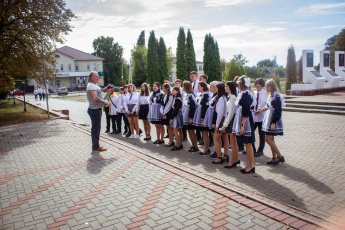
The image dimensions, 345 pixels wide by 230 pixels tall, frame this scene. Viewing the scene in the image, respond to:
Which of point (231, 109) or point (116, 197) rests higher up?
point (231, 109)

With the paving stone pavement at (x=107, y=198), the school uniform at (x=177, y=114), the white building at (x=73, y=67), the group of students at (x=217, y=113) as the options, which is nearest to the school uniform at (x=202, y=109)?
the group of students at (x=217, y=113)

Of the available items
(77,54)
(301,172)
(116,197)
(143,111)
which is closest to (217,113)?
(301,172)

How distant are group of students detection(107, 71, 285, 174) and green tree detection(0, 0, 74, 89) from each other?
997 cm

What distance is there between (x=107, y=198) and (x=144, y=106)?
225 inches

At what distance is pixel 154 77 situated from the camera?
52.3 m

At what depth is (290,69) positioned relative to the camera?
30547mm

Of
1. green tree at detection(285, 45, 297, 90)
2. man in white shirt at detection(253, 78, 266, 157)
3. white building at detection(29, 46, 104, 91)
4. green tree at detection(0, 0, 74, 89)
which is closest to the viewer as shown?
man in white shirt at detection(253, 78, 266, 157)

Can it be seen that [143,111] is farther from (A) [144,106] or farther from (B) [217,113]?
(B) [217,113]

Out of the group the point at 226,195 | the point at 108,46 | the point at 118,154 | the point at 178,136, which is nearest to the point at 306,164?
the point at 226,195

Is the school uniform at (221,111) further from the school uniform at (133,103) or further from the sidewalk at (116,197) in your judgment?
the school uniform at (133,103)

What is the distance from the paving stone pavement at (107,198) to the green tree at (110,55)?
76.0m

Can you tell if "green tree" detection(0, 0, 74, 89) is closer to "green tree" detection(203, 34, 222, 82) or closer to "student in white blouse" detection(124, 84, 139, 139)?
"student in white blouse" detection(124, 84, 139, 139)

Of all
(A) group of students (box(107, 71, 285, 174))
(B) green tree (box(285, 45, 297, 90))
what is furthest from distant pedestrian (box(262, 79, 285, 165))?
(B) green tree (box(285, 45, 297, 90))

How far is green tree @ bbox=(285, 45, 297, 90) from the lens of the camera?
30.1 m
